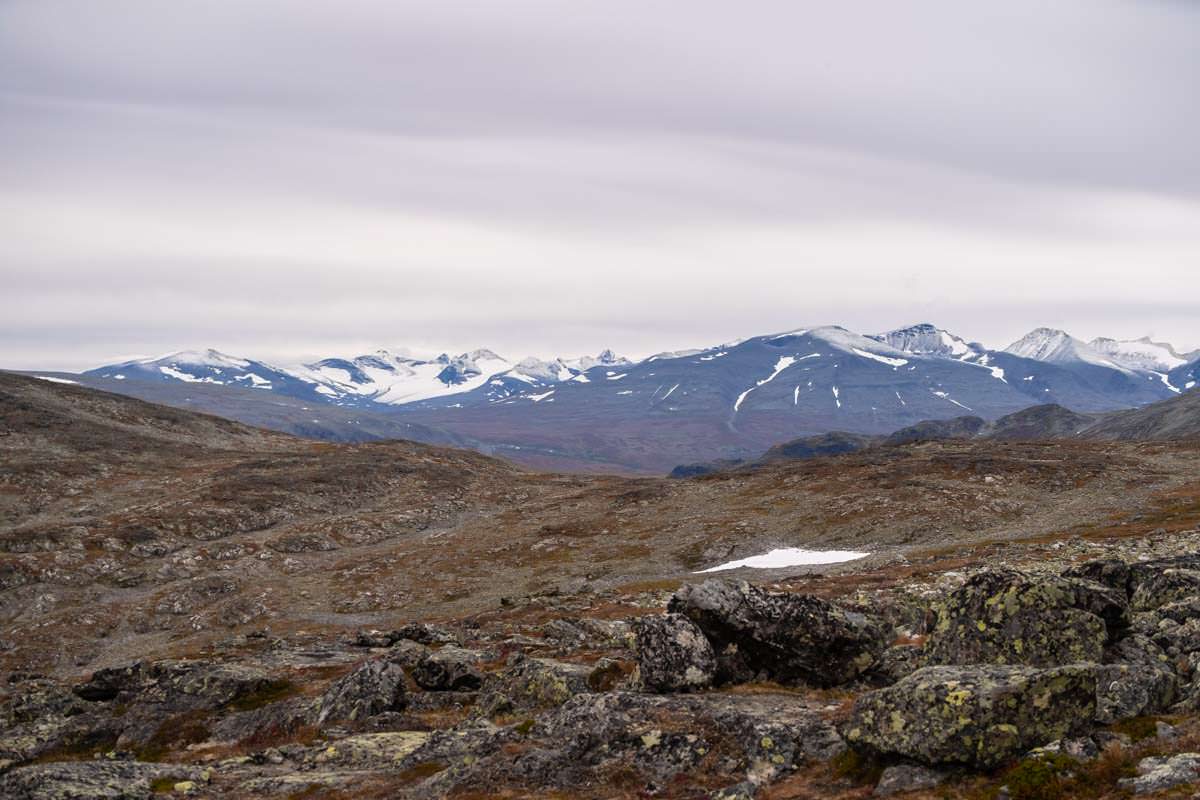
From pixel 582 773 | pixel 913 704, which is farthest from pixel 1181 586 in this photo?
pixel 582 773

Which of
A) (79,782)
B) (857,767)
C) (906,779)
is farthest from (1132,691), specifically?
(79,782)

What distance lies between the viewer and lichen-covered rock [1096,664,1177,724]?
59.9 ft

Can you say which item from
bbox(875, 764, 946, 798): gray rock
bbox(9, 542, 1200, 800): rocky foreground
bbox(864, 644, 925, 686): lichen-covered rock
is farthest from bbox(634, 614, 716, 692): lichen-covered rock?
bbox(875, 764, 946, 798): gray rock

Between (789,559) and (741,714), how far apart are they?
204 ft

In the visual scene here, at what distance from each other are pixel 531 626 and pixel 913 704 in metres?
35.5

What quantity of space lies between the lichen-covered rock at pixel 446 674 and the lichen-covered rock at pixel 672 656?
1178cm

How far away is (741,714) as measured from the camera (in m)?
21.2

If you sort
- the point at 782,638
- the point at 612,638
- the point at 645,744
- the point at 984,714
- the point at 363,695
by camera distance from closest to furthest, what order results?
1. the point at 984,714
2. the point at 645,744
3. the point at 782,638
4. the point at 363,695
5. the point at 612,638

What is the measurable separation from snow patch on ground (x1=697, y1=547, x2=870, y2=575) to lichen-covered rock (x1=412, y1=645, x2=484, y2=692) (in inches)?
1828

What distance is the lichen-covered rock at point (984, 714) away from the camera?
1622 cm

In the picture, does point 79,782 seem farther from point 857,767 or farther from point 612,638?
point 612,638

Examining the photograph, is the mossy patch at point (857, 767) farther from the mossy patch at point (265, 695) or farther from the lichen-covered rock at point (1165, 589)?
the mossy patch at point (265, 695)

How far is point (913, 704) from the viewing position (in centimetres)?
1714

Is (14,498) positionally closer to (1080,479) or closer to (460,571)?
(460,571)
